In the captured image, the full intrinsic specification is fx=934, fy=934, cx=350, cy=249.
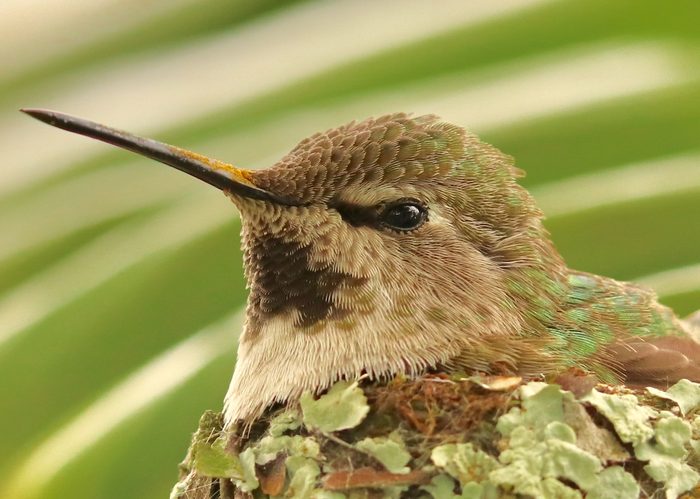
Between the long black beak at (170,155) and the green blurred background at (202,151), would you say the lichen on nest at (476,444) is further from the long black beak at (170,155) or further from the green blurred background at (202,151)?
the green blurred background at (202,151)

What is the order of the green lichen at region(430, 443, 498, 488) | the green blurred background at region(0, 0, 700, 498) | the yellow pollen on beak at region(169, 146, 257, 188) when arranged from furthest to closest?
the green blurred background at region(0, 0, 700, 498)
the yellow pollen on beak at region(169, 146, 257, 188)
the green lichen at region(430, 443, 498, 488)

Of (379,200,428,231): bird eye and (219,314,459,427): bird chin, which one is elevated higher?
(379,200,428,231): bird eye

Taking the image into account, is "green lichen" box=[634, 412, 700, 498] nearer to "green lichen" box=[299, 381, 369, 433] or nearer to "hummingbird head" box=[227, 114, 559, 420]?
"hummingbird head" box=[227, 114, 559, 420]

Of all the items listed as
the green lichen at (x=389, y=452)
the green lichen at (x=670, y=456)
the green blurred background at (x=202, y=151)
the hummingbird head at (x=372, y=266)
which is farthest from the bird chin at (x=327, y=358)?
the green blurred background at (x=202, y=151)

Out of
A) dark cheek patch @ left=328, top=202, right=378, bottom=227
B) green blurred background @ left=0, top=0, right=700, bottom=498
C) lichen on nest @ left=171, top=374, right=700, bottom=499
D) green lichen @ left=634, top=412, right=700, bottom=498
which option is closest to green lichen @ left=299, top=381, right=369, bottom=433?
lichen on nest @ left=171, top=374, right=700, bottom=499

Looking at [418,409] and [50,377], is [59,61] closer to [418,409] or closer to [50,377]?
[50,377]
